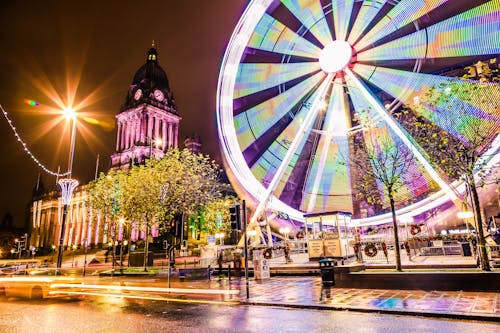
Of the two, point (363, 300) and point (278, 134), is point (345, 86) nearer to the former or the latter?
point (278, 134)

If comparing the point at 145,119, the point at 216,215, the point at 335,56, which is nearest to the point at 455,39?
the point at 335,56

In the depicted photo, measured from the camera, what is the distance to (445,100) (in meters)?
11.6

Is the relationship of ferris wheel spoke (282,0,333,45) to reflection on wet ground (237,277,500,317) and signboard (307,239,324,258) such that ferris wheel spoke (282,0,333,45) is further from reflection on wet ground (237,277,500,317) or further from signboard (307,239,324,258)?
reflection on wet ground (237,277,500,317)

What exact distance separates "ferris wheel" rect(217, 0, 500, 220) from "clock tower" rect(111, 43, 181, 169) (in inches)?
2405

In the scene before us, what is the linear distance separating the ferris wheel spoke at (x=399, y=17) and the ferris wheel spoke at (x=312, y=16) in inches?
83.4

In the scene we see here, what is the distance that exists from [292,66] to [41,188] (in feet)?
409

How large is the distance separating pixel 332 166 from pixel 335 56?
6.96m

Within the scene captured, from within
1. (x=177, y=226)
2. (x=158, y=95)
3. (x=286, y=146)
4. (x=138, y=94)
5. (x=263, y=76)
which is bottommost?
(x=177, y=226)

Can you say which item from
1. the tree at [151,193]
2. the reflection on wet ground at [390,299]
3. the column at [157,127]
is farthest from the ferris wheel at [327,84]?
the column at [157,127]

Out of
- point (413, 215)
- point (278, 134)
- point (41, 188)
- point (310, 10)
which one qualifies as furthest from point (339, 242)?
point (41, 188)

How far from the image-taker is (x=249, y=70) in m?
20.9

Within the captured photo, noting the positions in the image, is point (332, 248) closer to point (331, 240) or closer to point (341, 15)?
point (331, 240)

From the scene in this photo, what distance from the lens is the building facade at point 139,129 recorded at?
3169 inches

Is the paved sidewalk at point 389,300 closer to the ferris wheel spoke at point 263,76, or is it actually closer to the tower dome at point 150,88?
the ferris wheel spoke at point 263,76
